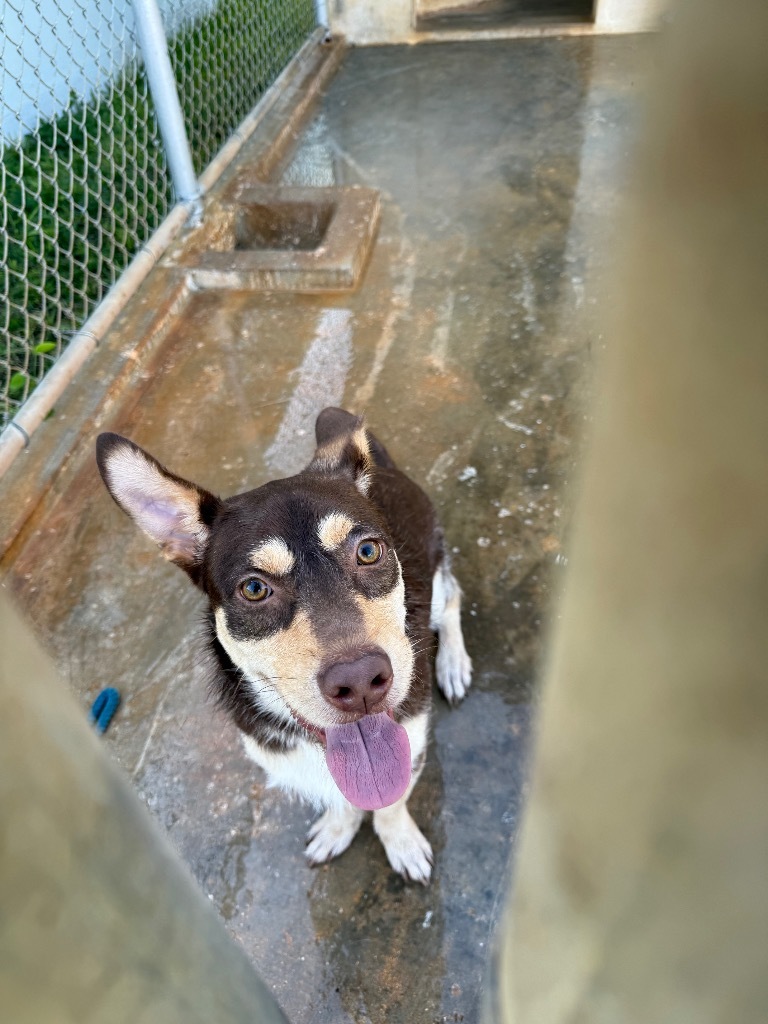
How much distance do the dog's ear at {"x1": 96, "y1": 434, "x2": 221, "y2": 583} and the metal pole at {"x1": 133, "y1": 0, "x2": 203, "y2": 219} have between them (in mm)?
3855

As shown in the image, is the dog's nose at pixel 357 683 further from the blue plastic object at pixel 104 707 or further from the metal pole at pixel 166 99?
the metal pole at pixel 166 99

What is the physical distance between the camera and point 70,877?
52 centimetres

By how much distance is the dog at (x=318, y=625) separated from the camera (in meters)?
1.80

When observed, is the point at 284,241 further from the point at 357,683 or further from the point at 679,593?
the point at 679,593

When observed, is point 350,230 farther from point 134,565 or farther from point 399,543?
point 399,543

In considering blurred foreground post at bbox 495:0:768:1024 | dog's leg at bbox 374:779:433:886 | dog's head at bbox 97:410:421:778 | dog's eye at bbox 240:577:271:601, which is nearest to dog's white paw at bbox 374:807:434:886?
dog's leg at bbox 374:779:433:886

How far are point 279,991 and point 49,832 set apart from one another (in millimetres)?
1971

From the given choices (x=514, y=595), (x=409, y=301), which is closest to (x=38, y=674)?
(x=514, y=595)

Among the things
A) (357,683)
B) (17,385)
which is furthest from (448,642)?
(17,385)

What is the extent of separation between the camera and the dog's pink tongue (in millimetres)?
1901

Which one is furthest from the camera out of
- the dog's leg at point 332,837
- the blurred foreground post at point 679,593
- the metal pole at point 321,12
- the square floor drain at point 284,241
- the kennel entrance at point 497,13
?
the kennel entrance at point 497,13

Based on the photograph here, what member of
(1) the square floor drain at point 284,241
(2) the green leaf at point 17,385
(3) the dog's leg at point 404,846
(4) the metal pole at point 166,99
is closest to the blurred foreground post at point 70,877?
(3) the dog's leg at point 404,846

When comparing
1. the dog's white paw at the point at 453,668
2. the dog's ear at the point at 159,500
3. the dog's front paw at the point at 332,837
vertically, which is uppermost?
the dog's ear at the point at 159,500

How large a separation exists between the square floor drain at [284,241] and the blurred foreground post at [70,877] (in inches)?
181
